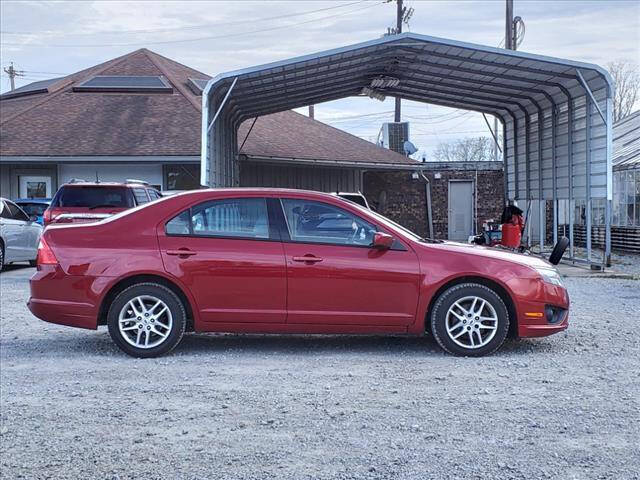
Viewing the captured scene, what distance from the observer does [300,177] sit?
86.6 feet

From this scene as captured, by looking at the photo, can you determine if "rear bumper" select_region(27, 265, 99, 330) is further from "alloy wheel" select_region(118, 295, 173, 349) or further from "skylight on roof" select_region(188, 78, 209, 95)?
"skylight on roof" select_region(188, 78, 209, 95)

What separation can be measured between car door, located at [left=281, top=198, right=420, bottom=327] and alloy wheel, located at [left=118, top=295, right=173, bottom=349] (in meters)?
1.20

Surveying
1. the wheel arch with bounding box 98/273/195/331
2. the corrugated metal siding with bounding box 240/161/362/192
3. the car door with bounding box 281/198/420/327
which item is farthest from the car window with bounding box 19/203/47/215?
the car door with bounding box 281/198/420/327

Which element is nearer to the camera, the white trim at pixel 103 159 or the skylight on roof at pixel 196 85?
the white trim at pixel 103 159

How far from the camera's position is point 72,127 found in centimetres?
2311

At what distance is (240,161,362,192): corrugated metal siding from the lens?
2542 cm

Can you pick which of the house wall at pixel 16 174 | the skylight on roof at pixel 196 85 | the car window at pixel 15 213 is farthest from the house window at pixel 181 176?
the car window at pixel 15 213

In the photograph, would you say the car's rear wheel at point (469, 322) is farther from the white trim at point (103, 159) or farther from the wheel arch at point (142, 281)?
the white trim at point (103, 159)

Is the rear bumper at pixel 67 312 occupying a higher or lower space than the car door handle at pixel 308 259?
lower

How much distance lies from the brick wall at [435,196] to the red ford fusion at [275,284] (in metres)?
20.6

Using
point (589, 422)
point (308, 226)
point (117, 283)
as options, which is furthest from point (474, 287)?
point (117, 283)

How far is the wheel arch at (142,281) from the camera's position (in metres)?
7.29

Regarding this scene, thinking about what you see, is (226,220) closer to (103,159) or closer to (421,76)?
(421,76)

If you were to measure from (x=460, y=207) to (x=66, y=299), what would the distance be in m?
22.3
